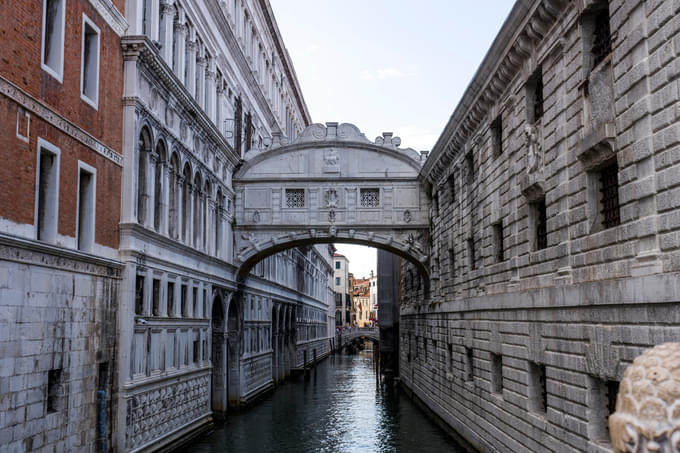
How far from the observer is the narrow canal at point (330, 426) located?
65.2ft

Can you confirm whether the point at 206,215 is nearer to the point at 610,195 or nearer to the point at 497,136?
the point at 497,136

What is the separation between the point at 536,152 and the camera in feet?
44.2

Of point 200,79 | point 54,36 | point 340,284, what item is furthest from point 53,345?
point 340,284

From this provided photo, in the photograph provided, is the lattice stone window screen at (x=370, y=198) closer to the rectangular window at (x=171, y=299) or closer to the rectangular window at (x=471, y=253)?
the rectangular window at (x=471, y=253)

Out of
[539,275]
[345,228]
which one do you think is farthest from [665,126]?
[345,228]

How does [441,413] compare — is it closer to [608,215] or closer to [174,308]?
[174,308]

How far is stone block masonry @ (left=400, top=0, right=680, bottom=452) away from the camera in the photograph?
875 cm

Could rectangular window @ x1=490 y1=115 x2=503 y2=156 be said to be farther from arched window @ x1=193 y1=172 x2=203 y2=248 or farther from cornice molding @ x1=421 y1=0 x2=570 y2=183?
arched window @ x1=193 y1=172 x2=203 y2=248

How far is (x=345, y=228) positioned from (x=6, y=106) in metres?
16.2

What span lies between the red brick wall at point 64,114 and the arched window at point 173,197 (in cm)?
356

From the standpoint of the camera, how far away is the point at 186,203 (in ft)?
67.9

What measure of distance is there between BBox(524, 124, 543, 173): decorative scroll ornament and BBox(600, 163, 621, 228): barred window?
100 inches

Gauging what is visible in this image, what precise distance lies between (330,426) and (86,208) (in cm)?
1264

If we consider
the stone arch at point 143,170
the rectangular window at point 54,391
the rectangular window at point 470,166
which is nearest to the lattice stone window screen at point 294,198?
the rectangular window at point 470,166
